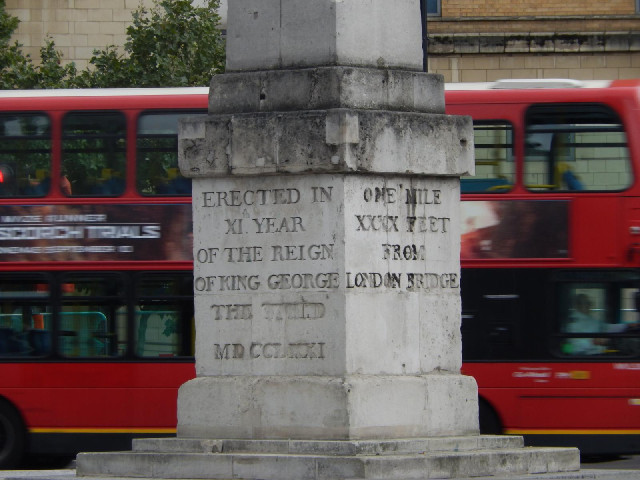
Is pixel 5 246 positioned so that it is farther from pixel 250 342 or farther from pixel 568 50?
pixel 568 50

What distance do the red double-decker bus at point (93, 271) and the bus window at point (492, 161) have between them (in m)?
3.06

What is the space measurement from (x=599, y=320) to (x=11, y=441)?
21.6 ft

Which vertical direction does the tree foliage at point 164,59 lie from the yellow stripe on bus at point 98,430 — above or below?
above

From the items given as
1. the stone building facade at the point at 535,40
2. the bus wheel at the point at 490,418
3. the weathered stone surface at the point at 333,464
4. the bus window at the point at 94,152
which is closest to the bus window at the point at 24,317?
the bus window at the point at 94,152

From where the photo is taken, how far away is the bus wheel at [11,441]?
664 inches

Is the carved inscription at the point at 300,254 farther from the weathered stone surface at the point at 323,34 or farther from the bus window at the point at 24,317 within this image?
the bus window at the point at 24,317

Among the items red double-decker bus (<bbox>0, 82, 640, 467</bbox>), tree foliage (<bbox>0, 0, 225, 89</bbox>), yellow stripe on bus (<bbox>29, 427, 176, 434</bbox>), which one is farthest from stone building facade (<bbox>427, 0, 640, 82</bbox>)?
yellow stripe on bus (<bbox>29, 427, 176, 434</bbox>)

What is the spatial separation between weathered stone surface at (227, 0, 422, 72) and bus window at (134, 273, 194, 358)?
6508mm

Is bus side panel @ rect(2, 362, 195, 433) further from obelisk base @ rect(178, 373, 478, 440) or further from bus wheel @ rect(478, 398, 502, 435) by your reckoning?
obelisk base @ rect(178, 373, 478, 440)

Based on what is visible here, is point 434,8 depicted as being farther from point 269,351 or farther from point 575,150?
point 269,351

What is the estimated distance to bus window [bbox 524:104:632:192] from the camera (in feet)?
54.0

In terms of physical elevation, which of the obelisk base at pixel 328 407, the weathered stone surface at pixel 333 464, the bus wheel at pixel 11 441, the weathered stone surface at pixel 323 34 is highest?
the weathered stone surface at pixel 323 34

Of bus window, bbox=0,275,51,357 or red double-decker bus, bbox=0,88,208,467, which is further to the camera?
bus window, bbox=0,275,51,357

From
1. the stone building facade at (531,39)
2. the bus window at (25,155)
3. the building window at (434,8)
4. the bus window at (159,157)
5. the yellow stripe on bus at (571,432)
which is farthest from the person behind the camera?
the building window at (434,8)
